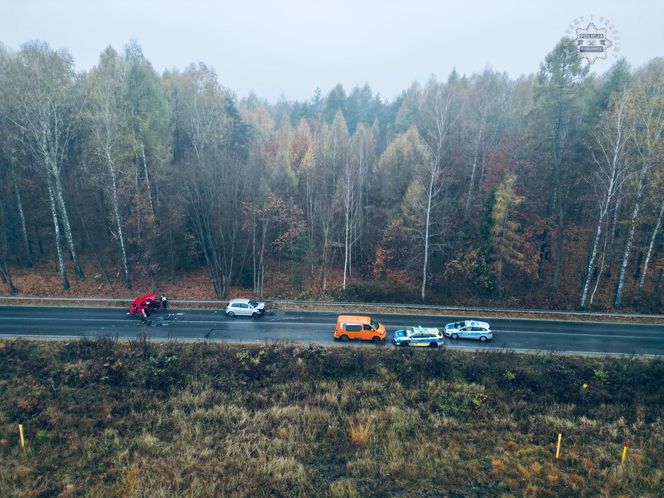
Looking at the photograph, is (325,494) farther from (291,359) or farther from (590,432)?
(590,432)

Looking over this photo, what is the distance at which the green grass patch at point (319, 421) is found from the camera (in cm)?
1516

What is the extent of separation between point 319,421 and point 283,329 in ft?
30.5

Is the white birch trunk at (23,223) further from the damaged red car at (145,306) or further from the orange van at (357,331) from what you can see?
the orange van at (357,331)

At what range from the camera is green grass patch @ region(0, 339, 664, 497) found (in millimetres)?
15156

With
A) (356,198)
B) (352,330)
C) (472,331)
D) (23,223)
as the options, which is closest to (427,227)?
(356,198)

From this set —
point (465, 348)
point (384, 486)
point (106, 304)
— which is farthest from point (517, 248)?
point (106, 304)

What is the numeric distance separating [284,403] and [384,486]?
7256 millimetres

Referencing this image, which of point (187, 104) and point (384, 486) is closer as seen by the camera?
point (384, 486)

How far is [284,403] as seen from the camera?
800 inches

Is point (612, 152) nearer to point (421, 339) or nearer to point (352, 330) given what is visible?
point (421, 339)

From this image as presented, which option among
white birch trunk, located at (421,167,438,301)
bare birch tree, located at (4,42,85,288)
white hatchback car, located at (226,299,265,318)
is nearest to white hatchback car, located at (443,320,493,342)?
white birch trunk, located at (421,167,438,301)

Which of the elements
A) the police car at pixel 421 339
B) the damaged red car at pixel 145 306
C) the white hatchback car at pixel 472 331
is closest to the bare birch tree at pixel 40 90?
the damaged red car at pixel 145 306

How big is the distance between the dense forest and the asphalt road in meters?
4.25

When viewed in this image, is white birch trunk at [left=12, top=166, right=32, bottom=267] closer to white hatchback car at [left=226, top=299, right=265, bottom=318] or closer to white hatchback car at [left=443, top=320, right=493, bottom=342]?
white hatchback car at [left=226, top=299, right=265, bottom=318]
